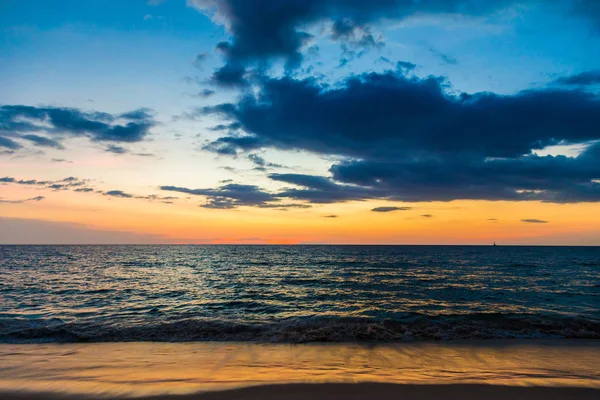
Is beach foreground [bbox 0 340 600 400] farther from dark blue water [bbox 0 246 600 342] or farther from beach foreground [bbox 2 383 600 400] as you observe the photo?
dark blue water [bbox 0 246 600 342]

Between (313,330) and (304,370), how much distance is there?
223 inches

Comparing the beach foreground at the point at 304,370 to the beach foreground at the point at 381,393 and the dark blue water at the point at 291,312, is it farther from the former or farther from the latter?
the dark blue water at the point at 291,312

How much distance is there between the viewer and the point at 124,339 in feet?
47.8

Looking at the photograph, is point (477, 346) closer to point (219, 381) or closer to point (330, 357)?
point (330, 357)

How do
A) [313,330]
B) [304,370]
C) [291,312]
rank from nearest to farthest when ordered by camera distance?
[304,370]
[313,330]
[291,312]

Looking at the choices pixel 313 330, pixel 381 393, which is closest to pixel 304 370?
pixel 381 393

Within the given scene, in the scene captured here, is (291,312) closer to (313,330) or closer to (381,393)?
(313,330)

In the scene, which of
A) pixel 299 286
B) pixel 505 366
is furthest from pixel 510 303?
pixel 299 286

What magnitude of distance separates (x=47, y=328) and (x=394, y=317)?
18796 millimetres

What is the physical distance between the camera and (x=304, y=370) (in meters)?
9.99

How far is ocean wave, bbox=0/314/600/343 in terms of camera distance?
1462cm

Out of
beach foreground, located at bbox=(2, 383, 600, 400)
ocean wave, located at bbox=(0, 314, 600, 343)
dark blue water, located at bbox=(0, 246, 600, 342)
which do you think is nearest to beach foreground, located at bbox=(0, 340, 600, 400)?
beach foreground, located at bbox=(2, 383, 600, 400)

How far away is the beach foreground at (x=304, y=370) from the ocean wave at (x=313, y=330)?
1.05m

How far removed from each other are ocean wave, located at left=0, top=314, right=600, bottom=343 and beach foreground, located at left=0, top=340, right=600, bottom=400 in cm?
105
